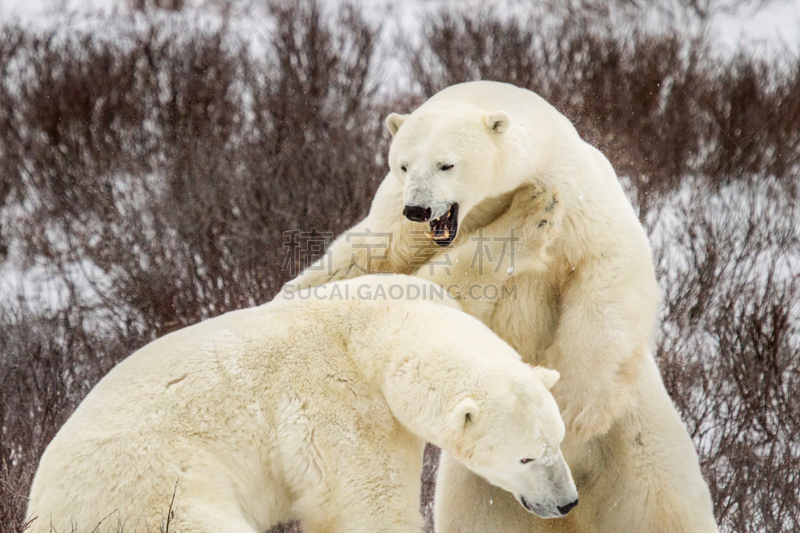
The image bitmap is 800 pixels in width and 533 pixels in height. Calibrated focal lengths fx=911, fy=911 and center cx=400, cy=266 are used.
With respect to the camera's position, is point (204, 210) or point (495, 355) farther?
point (204, 210)

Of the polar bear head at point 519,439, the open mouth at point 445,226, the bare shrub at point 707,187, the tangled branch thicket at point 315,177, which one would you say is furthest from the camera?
the tangled branch thicket at point 315,177

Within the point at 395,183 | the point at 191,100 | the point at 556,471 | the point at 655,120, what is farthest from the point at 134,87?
the point at 556,471

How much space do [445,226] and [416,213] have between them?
16 cm

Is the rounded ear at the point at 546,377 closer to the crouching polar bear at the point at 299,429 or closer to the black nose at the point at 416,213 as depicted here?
the crouching polar bear at the point at 299,429

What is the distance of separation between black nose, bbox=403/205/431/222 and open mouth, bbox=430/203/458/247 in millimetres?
102

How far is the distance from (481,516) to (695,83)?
940 centimetres

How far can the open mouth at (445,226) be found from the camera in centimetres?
269

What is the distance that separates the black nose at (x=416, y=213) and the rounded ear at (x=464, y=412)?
0.59 m

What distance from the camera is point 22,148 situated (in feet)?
36.7

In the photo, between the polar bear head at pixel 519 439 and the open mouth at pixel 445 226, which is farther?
the open mouth at pixel 445 226

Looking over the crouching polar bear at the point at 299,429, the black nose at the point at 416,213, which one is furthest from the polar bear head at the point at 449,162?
the crouching polar bear at the point at 299,429

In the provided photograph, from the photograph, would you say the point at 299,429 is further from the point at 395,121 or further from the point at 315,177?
the point at 315,177

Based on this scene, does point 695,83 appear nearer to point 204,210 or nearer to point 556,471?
point 204,210

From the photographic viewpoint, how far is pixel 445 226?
2.71 meters
